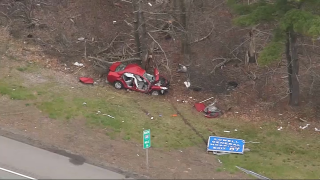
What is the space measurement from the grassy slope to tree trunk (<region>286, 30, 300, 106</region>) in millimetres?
2143

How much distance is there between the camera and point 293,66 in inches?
700

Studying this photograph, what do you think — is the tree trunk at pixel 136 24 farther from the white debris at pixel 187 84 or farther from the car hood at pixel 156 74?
the white debris at pixel 187 84

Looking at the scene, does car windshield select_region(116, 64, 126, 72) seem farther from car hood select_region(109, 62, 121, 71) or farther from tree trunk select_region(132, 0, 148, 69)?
tree trunk select_region(132, 0, 148, 69)

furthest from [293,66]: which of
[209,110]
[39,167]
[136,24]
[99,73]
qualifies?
[39,167]

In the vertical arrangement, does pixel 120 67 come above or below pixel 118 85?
above

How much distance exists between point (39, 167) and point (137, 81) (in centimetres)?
732

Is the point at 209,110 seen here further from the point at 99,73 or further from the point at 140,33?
the point at 140,33

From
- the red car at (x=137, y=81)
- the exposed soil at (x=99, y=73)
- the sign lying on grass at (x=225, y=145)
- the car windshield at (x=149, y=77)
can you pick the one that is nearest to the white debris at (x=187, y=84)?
the exposed soil at (x=99, y=73)

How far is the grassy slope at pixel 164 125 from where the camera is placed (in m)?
14.8

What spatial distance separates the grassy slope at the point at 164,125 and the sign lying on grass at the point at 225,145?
0.96 ft

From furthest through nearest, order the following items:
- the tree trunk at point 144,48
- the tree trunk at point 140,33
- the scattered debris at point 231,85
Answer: the tree trunk at point 144,48 < the scattered debris at point 231,85 < the tree trunk at point 140,33

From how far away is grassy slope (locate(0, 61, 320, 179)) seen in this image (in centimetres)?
1475

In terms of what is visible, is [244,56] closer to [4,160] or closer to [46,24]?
[46,24]

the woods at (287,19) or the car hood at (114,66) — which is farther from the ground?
the woods at (287,19)
